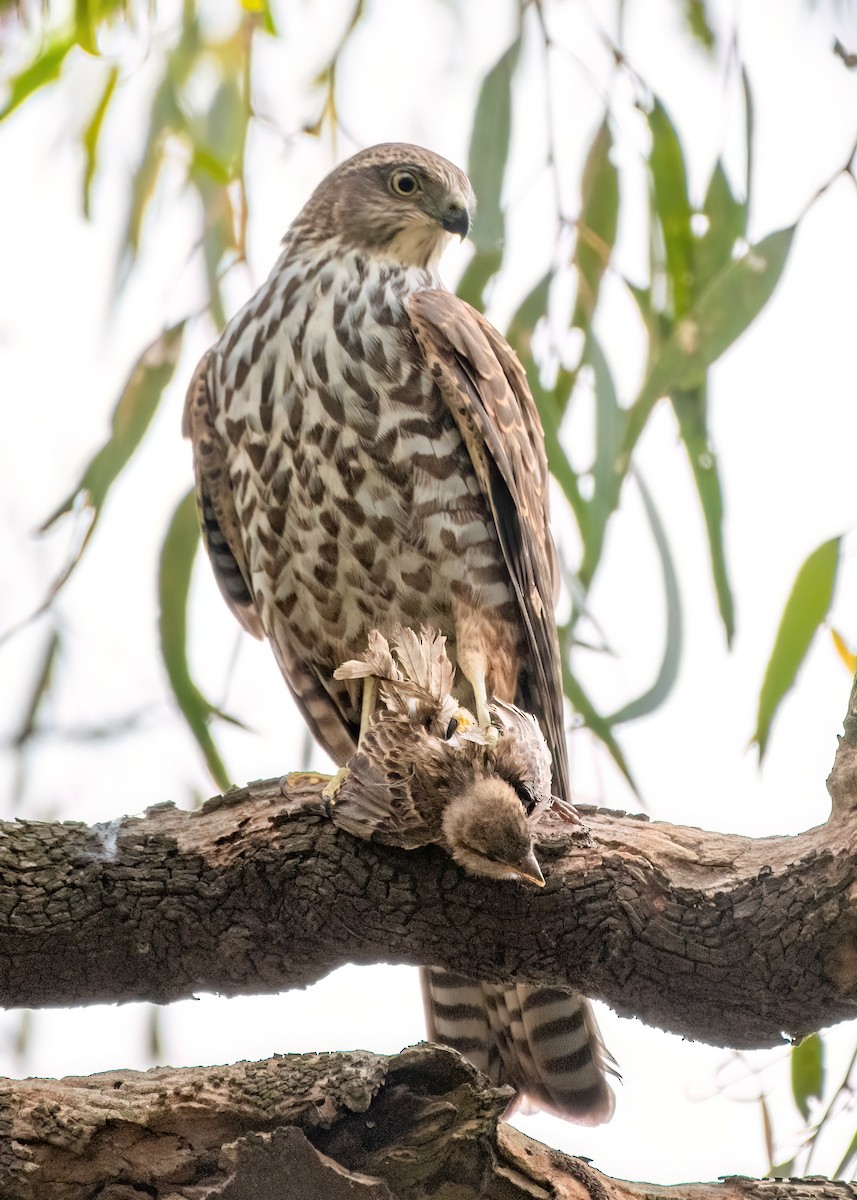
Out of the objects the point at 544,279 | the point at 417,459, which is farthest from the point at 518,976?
the point at 544,279

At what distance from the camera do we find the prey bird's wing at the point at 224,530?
3236 millimetres

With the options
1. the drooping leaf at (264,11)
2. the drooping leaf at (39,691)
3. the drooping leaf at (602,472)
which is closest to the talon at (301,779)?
the drooping leaf at (602,472)

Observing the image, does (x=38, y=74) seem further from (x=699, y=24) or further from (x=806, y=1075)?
(x=806, y=1075)

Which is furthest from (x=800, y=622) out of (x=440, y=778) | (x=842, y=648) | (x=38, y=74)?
(x=38, y=74)

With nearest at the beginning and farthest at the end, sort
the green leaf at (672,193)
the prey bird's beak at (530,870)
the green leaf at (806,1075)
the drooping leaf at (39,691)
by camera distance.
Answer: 1. the prey bird's beak at (530,870)
2. the green leaf at (806,1075)
3. the green leaf at (672,193)
4. the drooping leaf at (39,691)

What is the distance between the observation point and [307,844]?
230 centimetres

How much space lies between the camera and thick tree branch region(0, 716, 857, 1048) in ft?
7.17

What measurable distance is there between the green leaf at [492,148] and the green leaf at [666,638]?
71 centimetres

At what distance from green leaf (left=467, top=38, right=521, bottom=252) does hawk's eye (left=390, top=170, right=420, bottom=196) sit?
0.51 feet

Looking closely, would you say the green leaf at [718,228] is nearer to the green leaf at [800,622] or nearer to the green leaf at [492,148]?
the green leaf at [492,148]

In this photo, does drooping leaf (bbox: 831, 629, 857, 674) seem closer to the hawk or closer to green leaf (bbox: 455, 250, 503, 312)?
the hawk

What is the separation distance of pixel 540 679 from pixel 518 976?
806 millimetres

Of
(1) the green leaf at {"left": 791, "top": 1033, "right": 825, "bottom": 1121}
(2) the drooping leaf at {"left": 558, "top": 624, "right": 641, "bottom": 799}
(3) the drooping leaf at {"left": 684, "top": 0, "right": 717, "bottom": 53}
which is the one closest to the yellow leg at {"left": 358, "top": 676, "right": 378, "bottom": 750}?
(2) the drooping leaf at {"left": 558, "top": 624, "right": 641, "bottom": 799}

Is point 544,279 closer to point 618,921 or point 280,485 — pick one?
point 280,485
